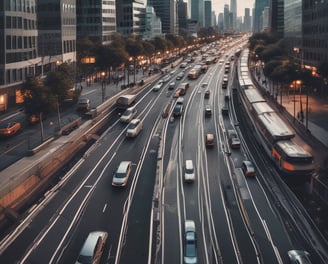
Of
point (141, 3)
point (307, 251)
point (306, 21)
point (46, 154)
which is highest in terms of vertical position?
point (141, 3)

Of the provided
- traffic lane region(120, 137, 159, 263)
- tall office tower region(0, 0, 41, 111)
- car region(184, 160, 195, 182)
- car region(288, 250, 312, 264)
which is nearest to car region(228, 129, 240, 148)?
car region(184, 160, 195, 182)

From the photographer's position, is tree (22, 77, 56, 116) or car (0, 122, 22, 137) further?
car (0, 122, 22, 137)

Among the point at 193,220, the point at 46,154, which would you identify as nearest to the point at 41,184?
the point at 46,154

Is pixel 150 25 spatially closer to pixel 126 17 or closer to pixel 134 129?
pixel 126 17

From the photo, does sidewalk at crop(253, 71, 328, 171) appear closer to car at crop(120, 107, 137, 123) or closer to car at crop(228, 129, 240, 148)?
car at crop(228, 129, 240, 148)

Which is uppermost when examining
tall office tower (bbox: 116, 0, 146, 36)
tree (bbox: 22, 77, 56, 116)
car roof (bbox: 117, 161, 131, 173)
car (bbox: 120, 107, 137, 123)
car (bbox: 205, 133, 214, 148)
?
tall office tower (bbox: 116, 0, 146, 36)

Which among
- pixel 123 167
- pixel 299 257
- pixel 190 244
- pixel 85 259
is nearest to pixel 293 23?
pixel 123 167

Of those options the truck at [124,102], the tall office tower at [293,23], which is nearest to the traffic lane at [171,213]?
the truck at [124,102]

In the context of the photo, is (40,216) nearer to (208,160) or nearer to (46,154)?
(46,154)
